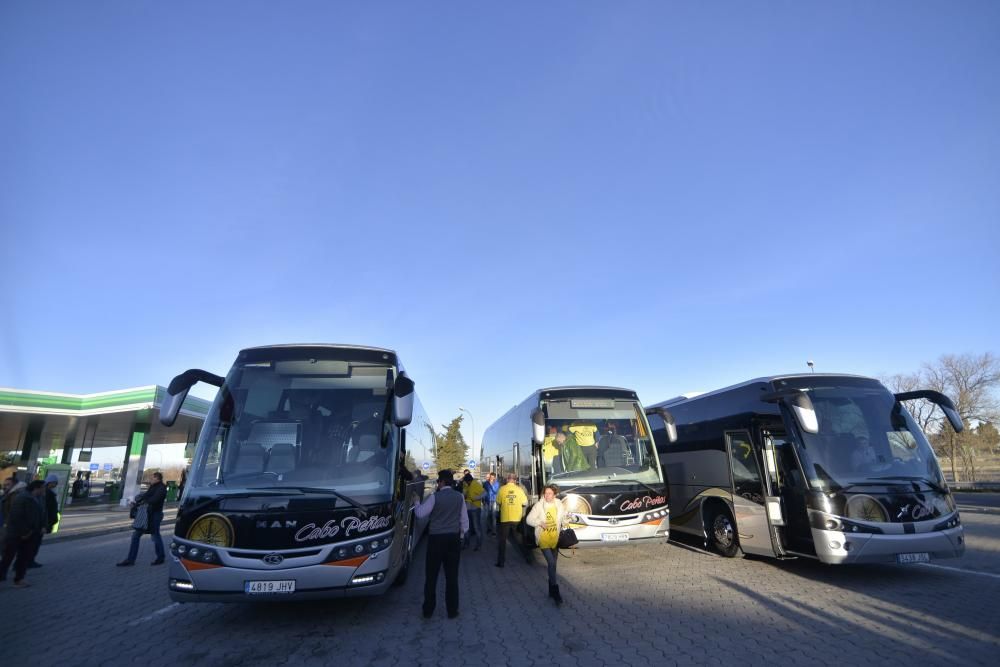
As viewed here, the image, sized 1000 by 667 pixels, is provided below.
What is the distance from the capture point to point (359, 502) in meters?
5.89

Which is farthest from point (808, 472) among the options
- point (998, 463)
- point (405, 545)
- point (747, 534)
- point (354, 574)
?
point (998, 463)

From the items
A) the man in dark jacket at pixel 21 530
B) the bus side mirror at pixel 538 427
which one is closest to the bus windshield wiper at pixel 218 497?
the bus side mirror at pixel 538 427

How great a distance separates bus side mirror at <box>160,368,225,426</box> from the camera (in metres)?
6.26

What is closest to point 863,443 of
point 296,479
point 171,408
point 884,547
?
point 884,547

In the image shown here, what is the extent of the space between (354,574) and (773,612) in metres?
5.06

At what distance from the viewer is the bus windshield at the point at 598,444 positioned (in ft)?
31.3

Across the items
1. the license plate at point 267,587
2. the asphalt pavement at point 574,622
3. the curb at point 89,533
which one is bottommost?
the asphalt pavement at point 574,622

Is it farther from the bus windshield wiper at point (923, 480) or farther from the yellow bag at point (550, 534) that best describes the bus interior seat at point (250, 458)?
the bus windshield wiper at point (923, 480)

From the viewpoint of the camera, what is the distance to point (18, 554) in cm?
858

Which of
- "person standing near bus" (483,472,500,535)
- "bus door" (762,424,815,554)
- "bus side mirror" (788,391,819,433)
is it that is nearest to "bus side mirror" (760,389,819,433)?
"bus side mirror" (788,391,819,433)

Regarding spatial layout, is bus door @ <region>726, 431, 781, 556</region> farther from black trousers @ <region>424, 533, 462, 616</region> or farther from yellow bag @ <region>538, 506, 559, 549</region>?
black trousers @ <region>424, 533, 462, 616</region>

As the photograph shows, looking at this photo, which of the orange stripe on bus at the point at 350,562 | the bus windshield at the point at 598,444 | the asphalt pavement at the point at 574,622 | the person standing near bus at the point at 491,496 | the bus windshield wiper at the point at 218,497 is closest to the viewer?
the asphalt pavement at the point at 574,622

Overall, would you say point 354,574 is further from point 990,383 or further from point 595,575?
point 990,383

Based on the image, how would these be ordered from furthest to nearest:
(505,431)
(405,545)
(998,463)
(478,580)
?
(998,463), (505,431), (478,580), (405,545)
